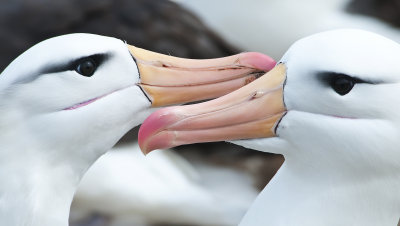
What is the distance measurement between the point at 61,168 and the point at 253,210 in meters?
0.51

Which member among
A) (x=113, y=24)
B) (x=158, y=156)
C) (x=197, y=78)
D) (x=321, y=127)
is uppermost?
(x=321, y=127)

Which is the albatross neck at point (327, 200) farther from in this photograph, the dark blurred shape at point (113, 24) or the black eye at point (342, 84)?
the dark blurred shape at point (113, 24)

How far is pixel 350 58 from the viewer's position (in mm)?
2465

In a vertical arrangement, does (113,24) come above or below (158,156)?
above

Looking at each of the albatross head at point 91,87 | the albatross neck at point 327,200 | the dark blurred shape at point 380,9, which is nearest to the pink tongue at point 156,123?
the albatross head at point 91,87

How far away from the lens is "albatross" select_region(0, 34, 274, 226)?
8.79 ft

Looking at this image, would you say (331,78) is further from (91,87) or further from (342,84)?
(91,87)

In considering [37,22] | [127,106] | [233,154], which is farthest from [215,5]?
[127,106]

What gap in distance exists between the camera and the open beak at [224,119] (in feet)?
8.49

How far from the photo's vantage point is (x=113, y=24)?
4797 mm

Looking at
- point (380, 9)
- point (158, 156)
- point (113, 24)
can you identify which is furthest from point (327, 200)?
point (380, 9)

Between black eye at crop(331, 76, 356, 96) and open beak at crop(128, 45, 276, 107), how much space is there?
0.40 m

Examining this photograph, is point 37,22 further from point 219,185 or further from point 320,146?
point 320,146

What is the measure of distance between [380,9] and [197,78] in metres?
3.58
